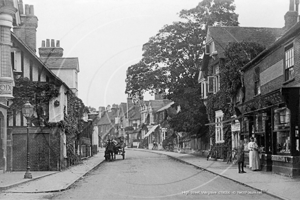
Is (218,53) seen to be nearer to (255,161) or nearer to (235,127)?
(235,127)

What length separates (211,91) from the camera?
37.5 m

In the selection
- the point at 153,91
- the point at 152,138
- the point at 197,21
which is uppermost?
the point at 197,21

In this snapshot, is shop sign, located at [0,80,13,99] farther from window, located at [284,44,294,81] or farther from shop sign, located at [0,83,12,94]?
window, located at [284,44,294,81]

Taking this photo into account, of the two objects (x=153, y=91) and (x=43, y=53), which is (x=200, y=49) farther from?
(x=43, y=53)

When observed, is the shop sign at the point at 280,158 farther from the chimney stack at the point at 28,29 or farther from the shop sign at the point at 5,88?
the chimney stack at the point at 28,29

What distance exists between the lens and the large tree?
41.4 meters

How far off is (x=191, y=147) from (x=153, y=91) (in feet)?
33.3

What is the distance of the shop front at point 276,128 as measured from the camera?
19.5 metres

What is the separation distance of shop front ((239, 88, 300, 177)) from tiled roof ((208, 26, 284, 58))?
10462mm

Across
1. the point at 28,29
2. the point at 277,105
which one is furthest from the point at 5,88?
the point at 28,29

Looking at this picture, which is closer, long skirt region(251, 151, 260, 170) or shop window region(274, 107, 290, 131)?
shop window region(274, 107, 290, 131)

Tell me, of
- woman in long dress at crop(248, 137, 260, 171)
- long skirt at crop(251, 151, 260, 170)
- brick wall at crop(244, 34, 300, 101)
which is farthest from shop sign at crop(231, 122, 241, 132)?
long skirt at crop(251, 151, 260, 170)

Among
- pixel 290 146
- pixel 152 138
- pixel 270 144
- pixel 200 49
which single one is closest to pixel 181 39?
pixel 200 49

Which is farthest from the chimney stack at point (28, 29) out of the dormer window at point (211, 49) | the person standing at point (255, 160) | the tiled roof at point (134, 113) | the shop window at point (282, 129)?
the tiled roof at point (134, 113)
